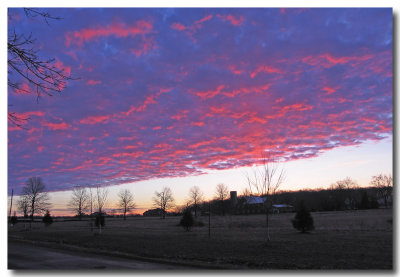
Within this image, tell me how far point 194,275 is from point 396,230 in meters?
6.81

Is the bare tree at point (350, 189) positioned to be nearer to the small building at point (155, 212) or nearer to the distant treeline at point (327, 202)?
the distant treeline at point (327, 202)

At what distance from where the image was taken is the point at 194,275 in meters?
10.9

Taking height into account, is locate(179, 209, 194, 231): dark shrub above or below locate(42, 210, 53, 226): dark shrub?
above

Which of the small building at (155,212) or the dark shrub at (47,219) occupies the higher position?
the dark shrub at (47,219)

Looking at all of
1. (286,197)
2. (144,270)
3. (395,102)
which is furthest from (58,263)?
(286,197)

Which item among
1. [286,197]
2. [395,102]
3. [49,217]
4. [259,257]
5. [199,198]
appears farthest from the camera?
[286,197]

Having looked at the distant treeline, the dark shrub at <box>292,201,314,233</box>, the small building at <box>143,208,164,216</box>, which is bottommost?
the small building at <box>143,208,164,216</box>

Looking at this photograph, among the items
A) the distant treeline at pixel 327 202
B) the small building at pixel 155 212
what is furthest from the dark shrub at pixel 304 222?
the small building at pixel 155 212

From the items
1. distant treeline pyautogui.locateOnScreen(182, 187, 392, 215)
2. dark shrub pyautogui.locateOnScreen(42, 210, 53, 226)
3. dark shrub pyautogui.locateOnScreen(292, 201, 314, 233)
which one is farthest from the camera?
distant treeline pyautogui.locateOnScreen(182, 187, 392, 215)

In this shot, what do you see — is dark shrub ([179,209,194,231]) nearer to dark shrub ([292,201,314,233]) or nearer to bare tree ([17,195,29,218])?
dark shrub ([292,201,314,233])

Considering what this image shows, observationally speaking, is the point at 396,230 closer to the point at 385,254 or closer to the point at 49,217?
the point at 385,254

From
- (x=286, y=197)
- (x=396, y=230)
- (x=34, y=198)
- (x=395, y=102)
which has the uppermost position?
(x=395, y=102)

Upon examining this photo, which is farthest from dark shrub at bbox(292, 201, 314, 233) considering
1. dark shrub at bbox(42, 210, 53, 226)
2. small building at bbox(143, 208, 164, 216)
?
small building at bbox(143, 208, 164, 216)

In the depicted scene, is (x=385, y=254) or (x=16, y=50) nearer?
(x=16, y=50)
